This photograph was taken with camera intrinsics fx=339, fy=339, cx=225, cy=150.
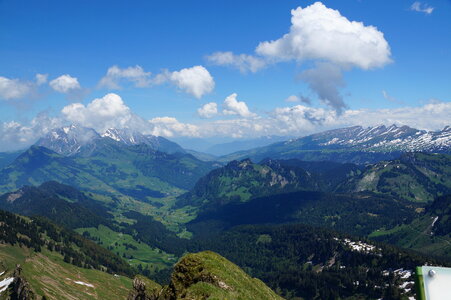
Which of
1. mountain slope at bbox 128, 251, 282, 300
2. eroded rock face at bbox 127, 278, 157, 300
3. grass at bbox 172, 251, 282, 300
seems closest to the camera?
grass at bbox 172, 251, 282, 300

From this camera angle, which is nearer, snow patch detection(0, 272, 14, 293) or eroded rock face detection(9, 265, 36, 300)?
eroded rock face detection(9, 265, 36, 300)

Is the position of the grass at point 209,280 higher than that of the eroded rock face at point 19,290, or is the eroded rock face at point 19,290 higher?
the grass at point 209,280

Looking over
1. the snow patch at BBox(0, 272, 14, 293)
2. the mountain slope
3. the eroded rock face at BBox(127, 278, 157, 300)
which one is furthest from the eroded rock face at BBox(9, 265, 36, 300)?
the mountain slope

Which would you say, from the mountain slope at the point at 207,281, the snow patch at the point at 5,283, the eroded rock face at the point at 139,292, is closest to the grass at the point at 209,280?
the mountain slope at the point at 207,281

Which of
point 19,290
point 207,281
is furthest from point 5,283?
point 207,281

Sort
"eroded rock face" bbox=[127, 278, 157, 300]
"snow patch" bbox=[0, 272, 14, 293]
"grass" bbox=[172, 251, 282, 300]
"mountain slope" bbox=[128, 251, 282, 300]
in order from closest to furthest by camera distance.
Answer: "grass" bbox=[172, 251, 282, 300] → "mountain slope" bbox=[128, 251, 282, 300] → "eroded rock face" bbox=[127, 278, 157, 300] → "snow patch" bbox=[0, 272, 14, 293]

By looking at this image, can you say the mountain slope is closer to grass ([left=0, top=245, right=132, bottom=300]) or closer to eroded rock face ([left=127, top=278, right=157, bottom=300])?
eroded rock face ([left=127, top=278, right=157, bottom=300])

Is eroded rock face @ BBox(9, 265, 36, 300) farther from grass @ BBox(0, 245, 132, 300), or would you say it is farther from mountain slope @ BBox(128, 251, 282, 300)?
mountain slope @ BBox(128, 251, 282, 300)

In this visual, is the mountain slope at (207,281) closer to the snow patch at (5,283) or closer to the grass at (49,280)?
the snow patch at (5,283)

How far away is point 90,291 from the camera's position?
18550 cm

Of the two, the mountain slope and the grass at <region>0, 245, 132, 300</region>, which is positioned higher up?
the mountain slope

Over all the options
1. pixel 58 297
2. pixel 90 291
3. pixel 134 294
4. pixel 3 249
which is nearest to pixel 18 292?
pixel 58 297

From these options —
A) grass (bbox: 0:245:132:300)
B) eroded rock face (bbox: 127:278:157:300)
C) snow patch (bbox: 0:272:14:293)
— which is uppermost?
eroded rock face (bbox: 127:278:157:300)

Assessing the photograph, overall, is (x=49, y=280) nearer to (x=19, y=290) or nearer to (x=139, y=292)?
(x=19, y=290)
